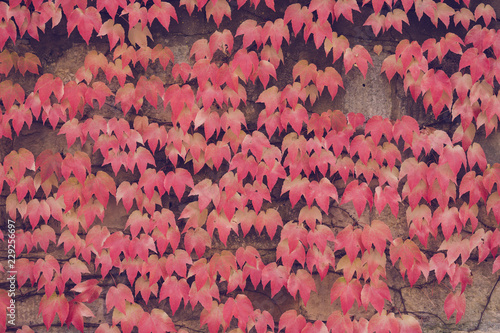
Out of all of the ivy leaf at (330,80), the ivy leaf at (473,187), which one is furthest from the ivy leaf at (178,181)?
the ivy leaf at (473,187)

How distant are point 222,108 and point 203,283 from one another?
101 centimetres

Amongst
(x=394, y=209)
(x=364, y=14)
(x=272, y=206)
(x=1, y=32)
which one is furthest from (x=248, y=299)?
(x=1, y=32)

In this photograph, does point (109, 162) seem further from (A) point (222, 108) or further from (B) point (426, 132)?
(B) point (426, 132)

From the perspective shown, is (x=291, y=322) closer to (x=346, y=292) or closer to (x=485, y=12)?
(x=346, y=292)

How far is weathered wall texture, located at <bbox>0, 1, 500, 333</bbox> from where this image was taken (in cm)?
224

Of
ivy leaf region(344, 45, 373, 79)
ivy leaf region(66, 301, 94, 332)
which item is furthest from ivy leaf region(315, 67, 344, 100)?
ivy leaf region(66, 301, 94, 332)

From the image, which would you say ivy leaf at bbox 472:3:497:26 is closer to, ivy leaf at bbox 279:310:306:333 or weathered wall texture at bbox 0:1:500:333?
weathered wall texture at bbox 0:1:500:333

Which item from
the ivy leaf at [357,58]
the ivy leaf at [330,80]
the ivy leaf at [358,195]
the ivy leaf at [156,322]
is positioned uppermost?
the ivy leaf at [357,58]

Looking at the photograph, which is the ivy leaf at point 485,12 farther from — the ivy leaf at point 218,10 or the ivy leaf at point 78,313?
the ivy leaf at point 78,313

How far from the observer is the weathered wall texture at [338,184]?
7.34ft

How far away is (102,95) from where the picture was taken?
85.4 inches

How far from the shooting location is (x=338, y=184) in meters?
2.26

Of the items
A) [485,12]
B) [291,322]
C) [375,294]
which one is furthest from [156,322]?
[485,12]

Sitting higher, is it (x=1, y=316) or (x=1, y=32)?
(x=1, y=32)
